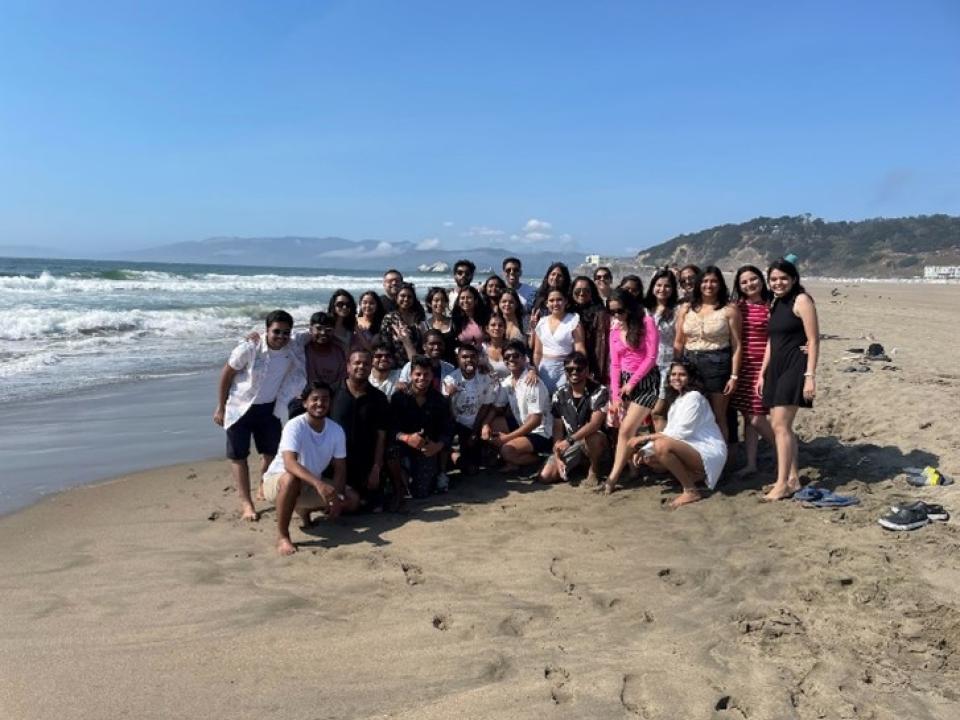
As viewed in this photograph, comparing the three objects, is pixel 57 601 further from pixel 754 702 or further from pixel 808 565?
pixel 808 565

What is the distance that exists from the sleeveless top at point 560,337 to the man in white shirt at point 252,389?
81.6 inches

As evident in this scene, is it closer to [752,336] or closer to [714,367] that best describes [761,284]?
[752,336]

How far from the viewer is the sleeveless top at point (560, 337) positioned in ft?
19.0

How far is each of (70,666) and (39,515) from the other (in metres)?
2.38

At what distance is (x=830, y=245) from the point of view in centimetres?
9144

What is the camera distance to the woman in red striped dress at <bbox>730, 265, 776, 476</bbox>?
5.34m

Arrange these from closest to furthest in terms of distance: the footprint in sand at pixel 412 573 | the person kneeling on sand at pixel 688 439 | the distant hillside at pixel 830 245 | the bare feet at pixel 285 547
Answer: the footprint in sand at pixel 412 573
the bare feet at pixel 285 547
the person kneeling on sand at pixel 688 439
the distant hillside at pixel 830 245

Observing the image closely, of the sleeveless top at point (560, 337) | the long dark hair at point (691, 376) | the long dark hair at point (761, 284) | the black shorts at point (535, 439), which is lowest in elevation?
the black shorts at point (535, 439)

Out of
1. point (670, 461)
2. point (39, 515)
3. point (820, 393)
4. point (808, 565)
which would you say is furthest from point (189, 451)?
point (820, 393)

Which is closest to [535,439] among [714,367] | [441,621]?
[714,367]

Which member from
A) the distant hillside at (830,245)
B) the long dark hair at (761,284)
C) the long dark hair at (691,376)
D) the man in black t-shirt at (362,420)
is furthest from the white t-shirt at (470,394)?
the distant hillside at (830,245)

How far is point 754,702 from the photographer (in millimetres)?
2729

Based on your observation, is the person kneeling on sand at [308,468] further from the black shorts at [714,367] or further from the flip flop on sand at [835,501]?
the flip flop on sand at [835,501]

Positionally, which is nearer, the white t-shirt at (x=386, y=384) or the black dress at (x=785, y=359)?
the black dress at (x=785, y=359)
